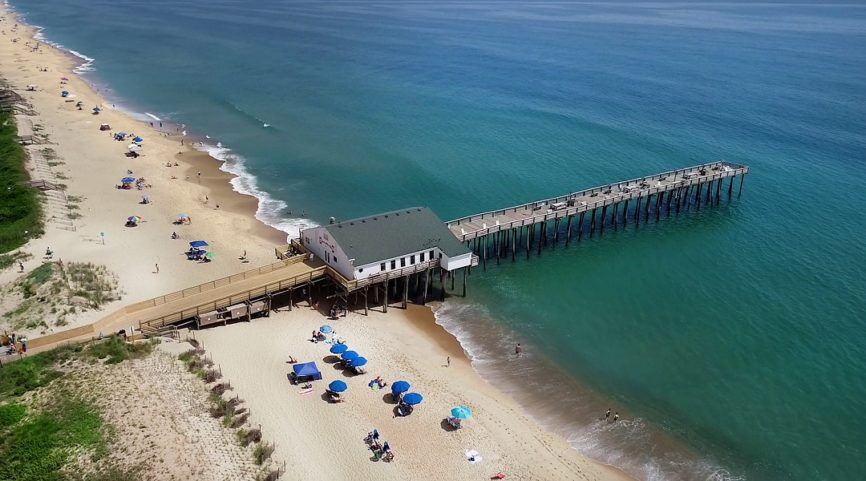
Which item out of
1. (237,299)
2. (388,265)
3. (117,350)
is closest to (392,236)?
(388,265)

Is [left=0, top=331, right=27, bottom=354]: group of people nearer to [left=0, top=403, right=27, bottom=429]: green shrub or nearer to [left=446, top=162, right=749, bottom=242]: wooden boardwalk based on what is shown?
[left=0, top=403, right=27, bottom=429]: green shrub

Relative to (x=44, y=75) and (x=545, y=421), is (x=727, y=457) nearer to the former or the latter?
(x=545, y=421)

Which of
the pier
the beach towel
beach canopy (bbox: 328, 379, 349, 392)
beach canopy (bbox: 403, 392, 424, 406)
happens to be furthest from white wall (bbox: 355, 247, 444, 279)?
the beach towel

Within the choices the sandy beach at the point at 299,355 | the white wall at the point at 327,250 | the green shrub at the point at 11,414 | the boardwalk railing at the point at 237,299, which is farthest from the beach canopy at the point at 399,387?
the green shrub at the point at 11,414

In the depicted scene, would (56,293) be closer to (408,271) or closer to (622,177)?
(408,271)

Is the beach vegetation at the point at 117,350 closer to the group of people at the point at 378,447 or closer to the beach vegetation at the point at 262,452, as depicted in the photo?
the beach vegetation at the point at 262,452

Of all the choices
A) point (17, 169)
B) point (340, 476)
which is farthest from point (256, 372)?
point (17, 169)
